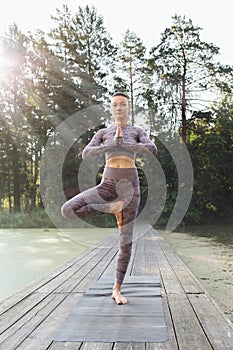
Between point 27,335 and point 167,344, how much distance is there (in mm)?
711

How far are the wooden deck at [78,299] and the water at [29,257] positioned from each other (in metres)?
0.88

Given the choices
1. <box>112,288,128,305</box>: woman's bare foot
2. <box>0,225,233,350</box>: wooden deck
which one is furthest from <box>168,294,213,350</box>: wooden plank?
<box>112,288,128,305</box>: woman's bare foot

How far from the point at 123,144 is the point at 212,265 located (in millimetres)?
3646

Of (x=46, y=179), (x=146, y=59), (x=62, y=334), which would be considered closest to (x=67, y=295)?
(x=62, y=334)

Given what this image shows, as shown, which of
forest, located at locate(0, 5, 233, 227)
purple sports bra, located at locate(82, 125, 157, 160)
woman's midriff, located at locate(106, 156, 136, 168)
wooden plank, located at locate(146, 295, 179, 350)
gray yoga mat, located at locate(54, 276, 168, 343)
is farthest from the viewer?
forest, located at locate(0, 5, 233, 227)

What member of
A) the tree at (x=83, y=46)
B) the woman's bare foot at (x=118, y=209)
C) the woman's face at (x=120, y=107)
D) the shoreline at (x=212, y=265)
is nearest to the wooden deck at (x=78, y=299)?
the shoreline at (x=212, y=265)

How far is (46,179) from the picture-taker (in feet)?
42.6

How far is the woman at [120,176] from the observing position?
245cm

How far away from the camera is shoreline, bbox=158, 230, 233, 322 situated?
147 inches

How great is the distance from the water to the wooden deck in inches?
34.7

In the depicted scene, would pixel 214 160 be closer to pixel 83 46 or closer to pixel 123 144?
pixel 83 46

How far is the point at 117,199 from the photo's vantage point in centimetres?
257

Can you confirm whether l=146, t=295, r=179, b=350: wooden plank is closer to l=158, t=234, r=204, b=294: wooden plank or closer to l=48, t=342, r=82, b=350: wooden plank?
l=48, t=342, r=82, b=350: wooden plank

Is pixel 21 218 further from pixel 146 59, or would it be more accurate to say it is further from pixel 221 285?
pixel 221 285
